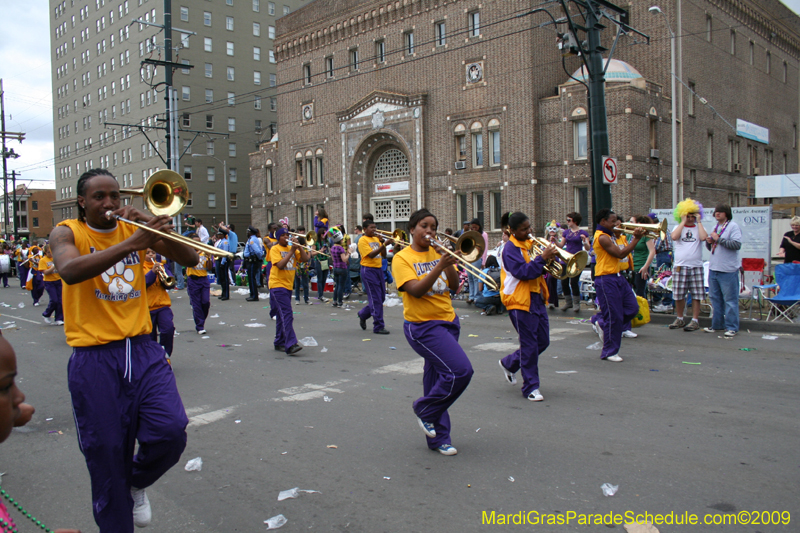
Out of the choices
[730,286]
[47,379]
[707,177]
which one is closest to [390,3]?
[707,177]

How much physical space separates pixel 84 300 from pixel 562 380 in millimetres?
5471

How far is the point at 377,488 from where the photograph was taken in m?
4.14

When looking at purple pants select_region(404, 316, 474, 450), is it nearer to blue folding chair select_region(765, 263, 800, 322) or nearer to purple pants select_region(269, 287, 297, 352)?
purple pants select_region(269, 287, 297, 352)

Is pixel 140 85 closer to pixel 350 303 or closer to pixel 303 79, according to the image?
pixel 303 79

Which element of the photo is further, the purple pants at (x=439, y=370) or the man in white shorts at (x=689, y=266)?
the man in white shorts at (x=689, y=266)

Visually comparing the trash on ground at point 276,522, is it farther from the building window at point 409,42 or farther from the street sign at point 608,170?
the building window at point 409,42

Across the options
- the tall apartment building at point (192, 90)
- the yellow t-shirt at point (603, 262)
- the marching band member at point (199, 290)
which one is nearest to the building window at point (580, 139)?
the yellow t-shirt at point (603, 262)

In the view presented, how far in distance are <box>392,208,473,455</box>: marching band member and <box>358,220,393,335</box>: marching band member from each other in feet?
→ 18.2

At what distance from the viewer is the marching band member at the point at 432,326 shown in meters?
4.67

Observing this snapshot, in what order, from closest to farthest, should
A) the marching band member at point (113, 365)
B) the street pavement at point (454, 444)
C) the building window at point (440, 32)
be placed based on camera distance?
1. the marching band member at point (113, 365)
2. the street pavement at point (454, 444)
3. the building window at point (440, 32)

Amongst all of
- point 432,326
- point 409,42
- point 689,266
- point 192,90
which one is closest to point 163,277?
point 432,326

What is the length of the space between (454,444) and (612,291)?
13.4 feet

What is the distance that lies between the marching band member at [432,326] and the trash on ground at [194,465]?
1708mm

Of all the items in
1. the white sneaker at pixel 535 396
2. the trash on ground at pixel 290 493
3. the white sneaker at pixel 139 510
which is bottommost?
the trash on ground at pixel 290 493
